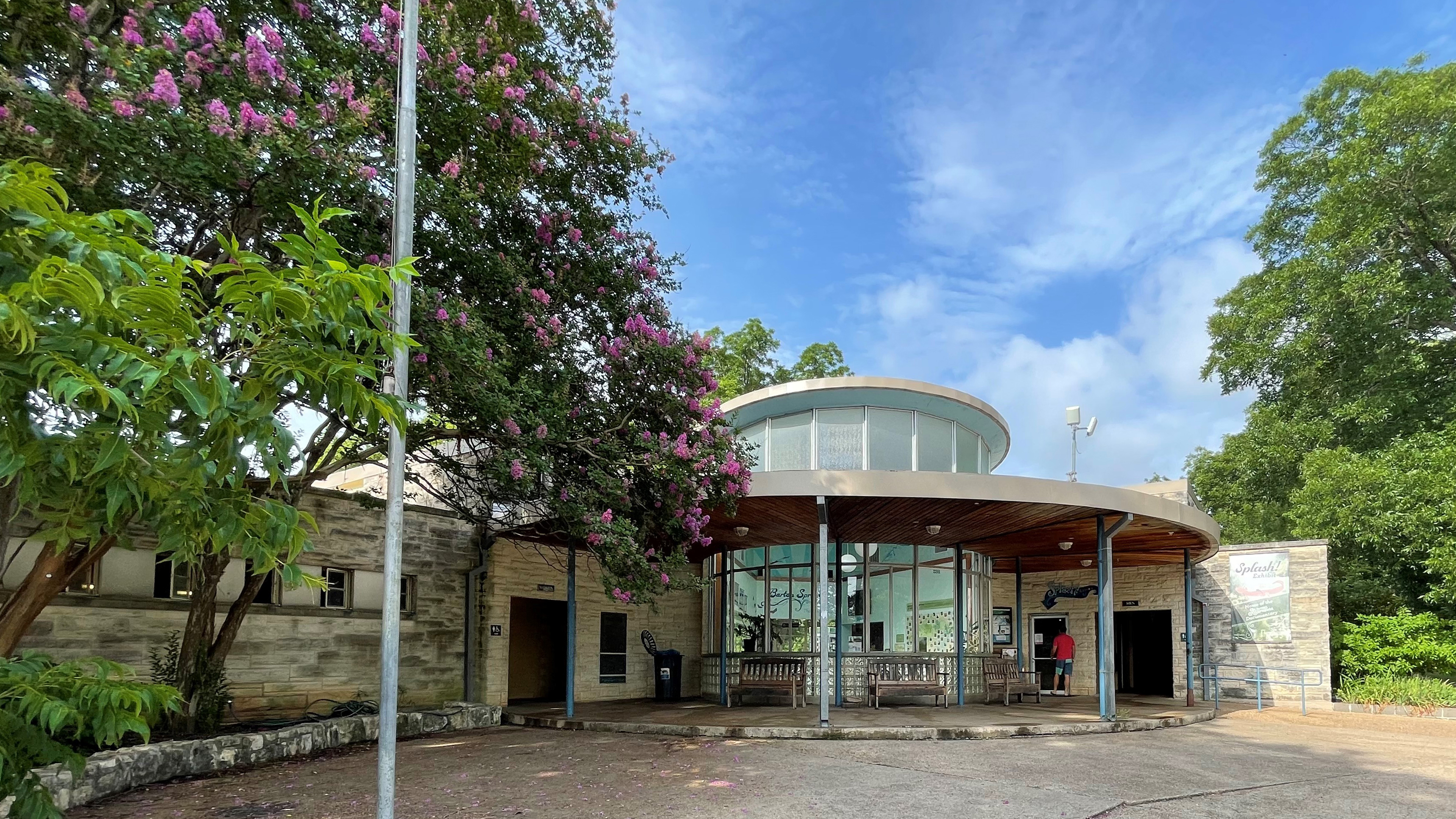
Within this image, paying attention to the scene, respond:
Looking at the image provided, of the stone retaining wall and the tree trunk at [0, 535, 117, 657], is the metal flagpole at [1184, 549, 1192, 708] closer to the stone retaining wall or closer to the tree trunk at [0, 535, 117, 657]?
the stone retaining wall

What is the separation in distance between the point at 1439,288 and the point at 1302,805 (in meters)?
20.6

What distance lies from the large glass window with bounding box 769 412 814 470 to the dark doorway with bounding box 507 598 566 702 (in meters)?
4.90

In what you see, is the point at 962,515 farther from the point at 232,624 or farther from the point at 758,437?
the point at 232,624

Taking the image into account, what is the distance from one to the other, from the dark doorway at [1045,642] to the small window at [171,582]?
1604 centimetres

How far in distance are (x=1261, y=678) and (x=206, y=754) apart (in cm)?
1741

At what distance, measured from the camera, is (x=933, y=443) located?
15.3m

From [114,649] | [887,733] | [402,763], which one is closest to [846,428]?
[887,733]

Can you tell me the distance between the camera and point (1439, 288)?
862 inches

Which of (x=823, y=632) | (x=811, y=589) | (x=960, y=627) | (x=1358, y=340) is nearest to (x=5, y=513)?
(x=823, y=632)

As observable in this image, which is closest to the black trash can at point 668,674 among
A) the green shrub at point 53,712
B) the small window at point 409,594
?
the small window at point 409,594

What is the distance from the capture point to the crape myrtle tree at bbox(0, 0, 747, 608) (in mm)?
6867

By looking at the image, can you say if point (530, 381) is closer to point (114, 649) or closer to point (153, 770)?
point (153, 770)

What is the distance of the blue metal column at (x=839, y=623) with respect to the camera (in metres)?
14.0

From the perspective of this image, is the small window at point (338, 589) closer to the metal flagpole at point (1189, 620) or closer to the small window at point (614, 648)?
the small window at point (614, 648)
